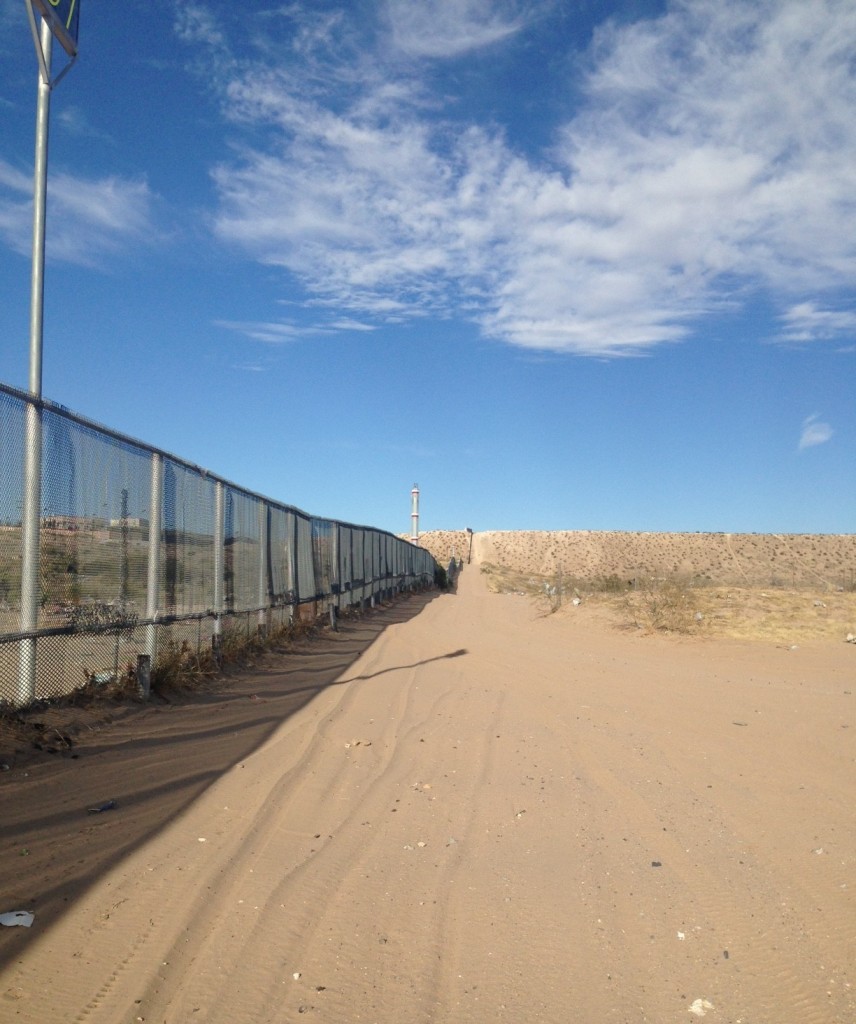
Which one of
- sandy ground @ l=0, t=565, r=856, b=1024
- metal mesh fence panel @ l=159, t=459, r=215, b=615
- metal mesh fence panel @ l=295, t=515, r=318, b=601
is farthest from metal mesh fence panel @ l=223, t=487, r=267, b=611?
sandy ground @ l=0, t=565, r=856, b=1024

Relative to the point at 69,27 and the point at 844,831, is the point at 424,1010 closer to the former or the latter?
the point at 844,831

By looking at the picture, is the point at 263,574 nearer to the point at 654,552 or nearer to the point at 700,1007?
the point at 700,1007

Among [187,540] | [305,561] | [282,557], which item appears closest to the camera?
[187,540]

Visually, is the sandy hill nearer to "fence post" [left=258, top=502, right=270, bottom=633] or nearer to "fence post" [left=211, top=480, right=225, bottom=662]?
"fence post" [left=258, top=502, right=270, bottom=633]

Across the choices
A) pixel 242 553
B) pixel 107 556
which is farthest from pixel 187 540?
pixel 242 553

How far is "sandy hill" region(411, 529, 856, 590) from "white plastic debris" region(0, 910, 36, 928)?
5850 cm

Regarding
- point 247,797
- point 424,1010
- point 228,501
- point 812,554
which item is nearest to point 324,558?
point 228,501

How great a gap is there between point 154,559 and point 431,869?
475 centimetres

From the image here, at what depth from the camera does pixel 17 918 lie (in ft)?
11.4

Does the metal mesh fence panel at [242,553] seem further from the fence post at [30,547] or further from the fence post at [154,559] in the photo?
the fence post at [30,547]

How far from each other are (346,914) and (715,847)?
2144 mm

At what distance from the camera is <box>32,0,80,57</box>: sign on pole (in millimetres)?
7410

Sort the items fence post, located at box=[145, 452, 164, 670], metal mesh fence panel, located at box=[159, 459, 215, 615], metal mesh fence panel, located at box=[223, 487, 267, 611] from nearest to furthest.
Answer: fence post, located at box=[145, 452, 164, 670], metal mesh fence panel, located at box=[159, 459, 215, 615], metal mesh fence panel, located at box=[223, 487, 267, 611]

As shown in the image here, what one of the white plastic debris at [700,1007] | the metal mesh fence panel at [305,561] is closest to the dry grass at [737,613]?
the metal mesh fence panel at [305,561]
